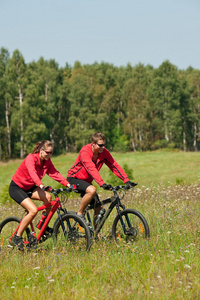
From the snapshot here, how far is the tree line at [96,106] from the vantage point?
2051 inches

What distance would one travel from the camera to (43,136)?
186ft

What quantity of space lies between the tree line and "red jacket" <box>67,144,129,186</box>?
44.8 meters

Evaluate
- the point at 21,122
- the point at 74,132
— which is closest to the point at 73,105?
the point at 74,132

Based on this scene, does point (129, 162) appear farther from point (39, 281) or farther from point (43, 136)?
point (39, 281)

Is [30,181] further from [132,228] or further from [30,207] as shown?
[132,228]

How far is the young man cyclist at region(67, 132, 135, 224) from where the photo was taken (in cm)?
636

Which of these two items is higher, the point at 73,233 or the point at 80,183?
the point at 80,183

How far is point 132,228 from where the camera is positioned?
614cm

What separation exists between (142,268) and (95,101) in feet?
193

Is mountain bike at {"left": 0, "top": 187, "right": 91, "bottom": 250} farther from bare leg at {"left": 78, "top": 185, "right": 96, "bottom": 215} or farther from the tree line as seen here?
the tree line

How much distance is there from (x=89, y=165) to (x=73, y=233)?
1.17 meters

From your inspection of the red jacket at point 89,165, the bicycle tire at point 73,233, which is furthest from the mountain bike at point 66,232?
the red jacket at point 89,165

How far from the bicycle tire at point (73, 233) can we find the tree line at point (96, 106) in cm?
4542

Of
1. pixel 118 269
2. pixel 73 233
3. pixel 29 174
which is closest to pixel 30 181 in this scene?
pixel 29 174
